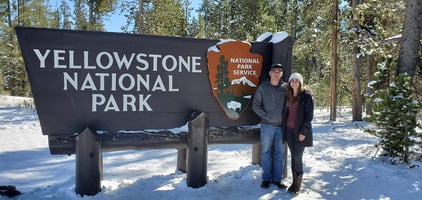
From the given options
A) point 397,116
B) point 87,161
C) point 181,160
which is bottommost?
point 181,160

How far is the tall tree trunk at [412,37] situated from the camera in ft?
22.2

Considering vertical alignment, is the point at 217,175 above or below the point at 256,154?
below

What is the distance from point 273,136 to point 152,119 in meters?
1.67

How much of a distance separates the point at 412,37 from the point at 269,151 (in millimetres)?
4116

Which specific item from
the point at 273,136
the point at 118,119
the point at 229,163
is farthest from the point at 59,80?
the point at 229,163

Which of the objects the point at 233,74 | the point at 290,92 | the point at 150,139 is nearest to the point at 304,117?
the point at 290,92

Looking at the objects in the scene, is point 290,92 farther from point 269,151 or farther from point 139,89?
point 139,89

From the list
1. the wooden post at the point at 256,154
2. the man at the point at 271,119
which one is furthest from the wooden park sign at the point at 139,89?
the wooden post at the point at 256,154

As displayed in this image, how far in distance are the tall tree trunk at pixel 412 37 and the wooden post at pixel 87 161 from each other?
587 centimetres

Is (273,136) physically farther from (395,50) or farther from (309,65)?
(309,65)

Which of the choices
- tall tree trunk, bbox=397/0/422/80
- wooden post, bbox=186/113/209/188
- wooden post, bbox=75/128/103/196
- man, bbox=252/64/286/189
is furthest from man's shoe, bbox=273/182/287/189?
tall tree trunk, bbox=397/0/422/80

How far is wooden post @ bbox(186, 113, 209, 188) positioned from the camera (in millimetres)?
4699

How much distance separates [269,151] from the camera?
4.88 meters

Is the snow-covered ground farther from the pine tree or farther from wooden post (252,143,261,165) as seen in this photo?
the pine tree
